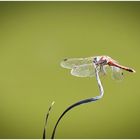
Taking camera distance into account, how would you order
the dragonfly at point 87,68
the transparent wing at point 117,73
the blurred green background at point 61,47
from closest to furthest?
the dragonfly at point 87,68 → the transparent wing at point 117,73 → the blurred green background at point 61,47

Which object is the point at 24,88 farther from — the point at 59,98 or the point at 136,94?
the point at 136,94

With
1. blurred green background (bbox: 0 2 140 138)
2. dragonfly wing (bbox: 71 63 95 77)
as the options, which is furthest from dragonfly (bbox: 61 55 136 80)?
blurred green background (bbox: 0 2 140 138)

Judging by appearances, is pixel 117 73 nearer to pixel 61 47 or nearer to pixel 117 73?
pixel 117 73

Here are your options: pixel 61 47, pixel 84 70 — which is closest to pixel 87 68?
pixel 84 70

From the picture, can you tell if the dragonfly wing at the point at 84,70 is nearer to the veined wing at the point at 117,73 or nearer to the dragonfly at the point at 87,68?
the dragonfly at the point at 87,68

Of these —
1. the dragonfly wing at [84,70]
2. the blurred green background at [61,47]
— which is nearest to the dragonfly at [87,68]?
the dragonfly wing at [84,70]

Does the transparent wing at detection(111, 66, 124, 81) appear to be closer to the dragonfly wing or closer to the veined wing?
the veined wing

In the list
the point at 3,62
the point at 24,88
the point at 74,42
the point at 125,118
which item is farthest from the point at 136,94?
the point at 3,62

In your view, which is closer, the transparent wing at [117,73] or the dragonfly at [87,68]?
the dragonfly at [87,68]
